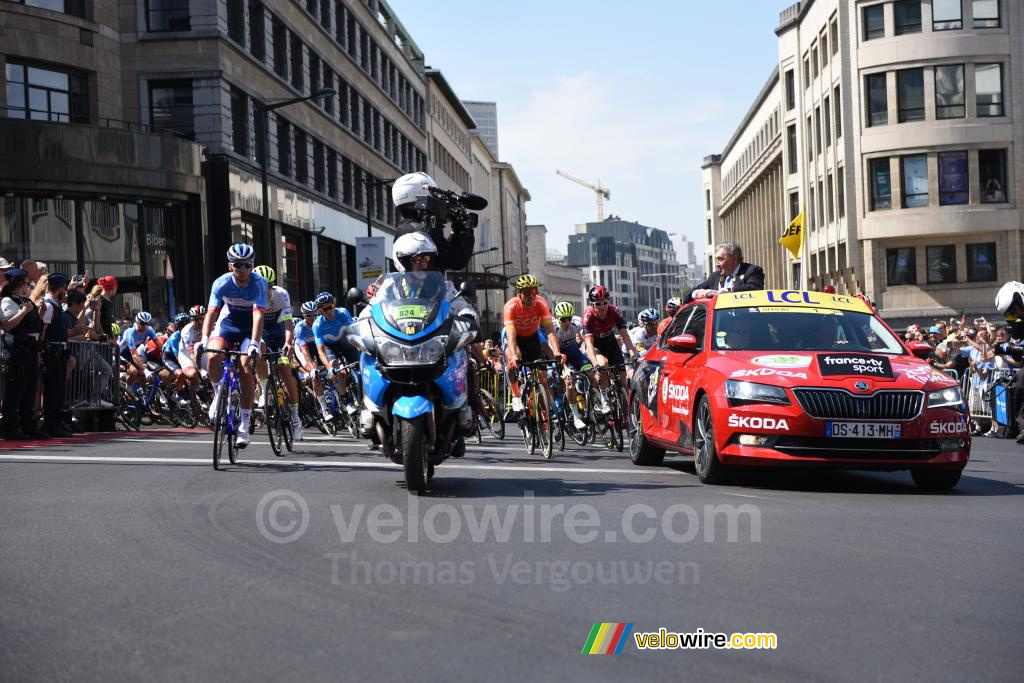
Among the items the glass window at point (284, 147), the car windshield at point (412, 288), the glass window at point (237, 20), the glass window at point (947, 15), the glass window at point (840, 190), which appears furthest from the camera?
the glass window at point (840, 190)

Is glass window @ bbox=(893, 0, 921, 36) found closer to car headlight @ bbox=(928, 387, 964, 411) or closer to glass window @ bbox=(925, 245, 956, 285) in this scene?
glass window @ bbox=(925, 245, 956, 285)

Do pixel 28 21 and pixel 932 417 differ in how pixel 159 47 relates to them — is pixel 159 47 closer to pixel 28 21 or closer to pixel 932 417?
pixel 28 21

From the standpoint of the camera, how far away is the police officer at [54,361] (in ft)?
52.1

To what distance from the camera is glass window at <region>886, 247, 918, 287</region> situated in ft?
187

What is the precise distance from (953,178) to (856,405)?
49.0m

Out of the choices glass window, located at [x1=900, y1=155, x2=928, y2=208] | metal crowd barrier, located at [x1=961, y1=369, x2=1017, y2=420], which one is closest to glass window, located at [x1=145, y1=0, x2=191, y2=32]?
metal crowd barrier, located at [x1=961, y1=369, x2=1017, y2=420]

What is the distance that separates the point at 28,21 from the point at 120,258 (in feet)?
20.3

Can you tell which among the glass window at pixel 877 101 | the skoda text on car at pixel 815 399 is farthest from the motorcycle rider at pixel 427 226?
the glass window at pixel 877 101

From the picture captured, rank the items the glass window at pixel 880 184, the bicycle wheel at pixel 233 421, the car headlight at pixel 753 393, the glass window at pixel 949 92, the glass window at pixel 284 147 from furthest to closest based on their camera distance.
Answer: the glass window at pixel 880 184, the glass window at pixel 949 92, the glass window at pixel 284 147, the bicycle wheel at pixel 233 421, the car headlight at pixel 753 393

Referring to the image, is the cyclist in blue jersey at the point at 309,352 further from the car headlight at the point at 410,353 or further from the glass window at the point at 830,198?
the glass window at the point at 830,198

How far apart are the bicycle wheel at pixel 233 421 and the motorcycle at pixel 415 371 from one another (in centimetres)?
263

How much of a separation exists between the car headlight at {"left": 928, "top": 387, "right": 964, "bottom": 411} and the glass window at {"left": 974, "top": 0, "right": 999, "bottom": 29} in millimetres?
49286

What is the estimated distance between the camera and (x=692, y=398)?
35.4 ft

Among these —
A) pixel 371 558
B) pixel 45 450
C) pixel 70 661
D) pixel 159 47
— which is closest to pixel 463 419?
pixel 371 558
